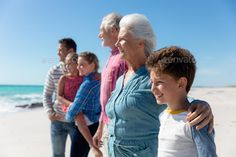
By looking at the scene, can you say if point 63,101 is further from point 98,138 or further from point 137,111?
point 137,111

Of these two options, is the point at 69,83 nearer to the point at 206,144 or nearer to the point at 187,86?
the point at 187,86

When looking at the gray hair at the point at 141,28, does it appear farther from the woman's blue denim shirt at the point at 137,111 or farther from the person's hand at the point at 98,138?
the person's hand at the point at 98,138

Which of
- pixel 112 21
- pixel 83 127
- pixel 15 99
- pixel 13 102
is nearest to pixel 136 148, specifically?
pixel 112 21

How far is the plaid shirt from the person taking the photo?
280cm

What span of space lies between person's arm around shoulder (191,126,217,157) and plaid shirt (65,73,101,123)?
62.4 inches

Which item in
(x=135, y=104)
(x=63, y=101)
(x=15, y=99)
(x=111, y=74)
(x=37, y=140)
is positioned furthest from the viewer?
(x=15, y=99)

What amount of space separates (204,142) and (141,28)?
0.83m

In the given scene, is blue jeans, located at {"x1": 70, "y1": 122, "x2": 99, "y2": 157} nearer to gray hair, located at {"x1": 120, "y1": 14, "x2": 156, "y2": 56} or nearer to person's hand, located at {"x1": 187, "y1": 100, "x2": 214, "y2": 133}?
gray hair, located at {"x1": 120, "y1": 14, "x2": 156, "y2": 56}

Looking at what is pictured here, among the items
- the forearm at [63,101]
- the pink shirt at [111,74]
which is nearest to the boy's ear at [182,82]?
the pink shirt at [111,74]

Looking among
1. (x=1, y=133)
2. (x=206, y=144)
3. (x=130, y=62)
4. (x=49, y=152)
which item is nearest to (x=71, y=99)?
(x=130, y=62)

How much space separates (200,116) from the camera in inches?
51.6

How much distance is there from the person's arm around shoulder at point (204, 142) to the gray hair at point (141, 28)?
731 millimetres

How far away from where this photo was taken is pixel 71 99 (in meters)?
3.18

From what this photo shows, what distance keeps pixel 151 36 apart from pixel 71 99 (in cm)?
145
